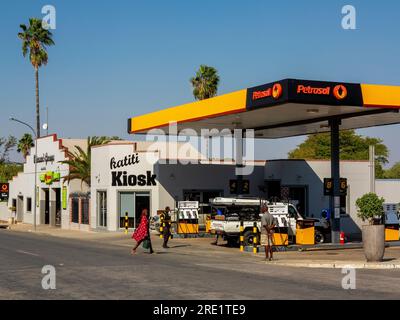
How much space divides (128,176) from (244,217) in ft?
46.6

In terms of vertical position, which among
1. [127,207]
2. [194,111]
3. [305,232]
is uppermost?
[194,111]

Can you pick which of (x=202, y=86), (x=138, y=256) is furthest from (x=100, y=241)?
(x=202, y=86)

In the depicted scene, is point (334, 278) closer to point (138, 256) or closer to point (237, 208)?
point (138, 256)

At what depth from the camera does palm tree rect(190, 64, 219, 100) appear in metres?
71.3

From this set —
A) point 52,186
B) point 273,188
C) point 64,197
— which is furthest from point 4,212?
point 273,188

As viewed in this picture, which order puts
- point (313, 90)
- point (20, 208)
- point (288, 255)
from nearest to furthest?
point (313, 90), point (288, 255), point (20, 208)

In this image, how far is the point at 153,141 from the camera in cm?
5512

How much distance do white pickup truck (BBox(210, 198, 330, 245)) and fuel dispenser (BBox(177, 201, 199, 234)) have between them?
162 inches

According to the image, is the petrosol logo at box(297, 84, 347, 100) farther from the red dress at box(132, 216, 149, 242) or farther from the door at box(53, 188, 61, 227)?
the door at box(53, 188, 61, 227)

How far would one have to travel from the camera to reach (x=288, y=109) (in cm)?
2709

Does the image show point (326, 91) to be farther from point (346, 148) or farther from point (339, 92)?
point (346, 148)

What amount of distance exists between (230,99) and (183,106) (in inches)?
152

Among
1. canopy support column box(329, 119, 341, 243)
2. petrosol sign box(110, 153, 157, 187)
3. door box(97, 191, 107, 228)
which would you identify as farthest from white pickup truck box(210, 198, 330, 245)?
door box(97, 191, 107, 228)

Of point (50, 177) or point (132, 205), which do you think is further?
point (50, 177)
